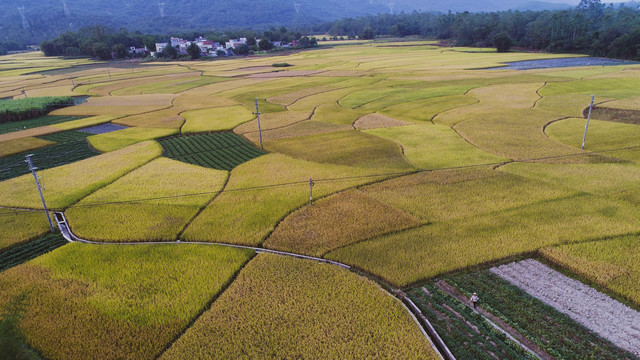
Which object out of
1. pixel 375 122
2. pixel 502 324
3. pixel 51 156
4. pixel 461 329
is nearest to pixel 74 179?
pixel 51 156

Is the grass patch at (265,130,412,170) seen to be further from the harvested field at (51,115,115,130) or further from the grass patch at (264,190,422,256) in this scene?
the harvested field at (51,115,115,130)

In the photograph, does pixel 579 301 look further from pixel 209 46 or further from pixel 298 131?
pixel 209 46

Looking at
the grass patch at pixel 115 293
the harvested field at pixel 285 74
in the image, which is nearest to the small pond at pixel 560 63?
the harvested field at pixel 285 74

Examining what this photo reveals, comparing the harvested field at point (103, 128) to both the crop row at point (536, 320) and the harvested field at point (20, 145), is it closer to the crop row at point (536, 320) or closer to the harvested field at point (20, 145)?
the harvested field at point (20, 145)

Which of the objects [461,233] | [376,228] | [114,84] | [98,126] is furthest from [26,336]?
[114,84]

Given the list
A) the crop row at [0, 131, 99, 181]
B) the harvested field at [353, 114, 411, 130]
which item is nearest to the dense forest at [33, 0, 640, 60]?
the harvested field at [353, 114, 411, 130]

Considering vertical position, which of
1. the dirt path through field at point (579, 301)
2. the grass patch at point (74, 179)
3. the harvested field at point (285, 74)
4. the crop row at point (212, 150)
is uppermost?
the harvested field at point (285, 74)
